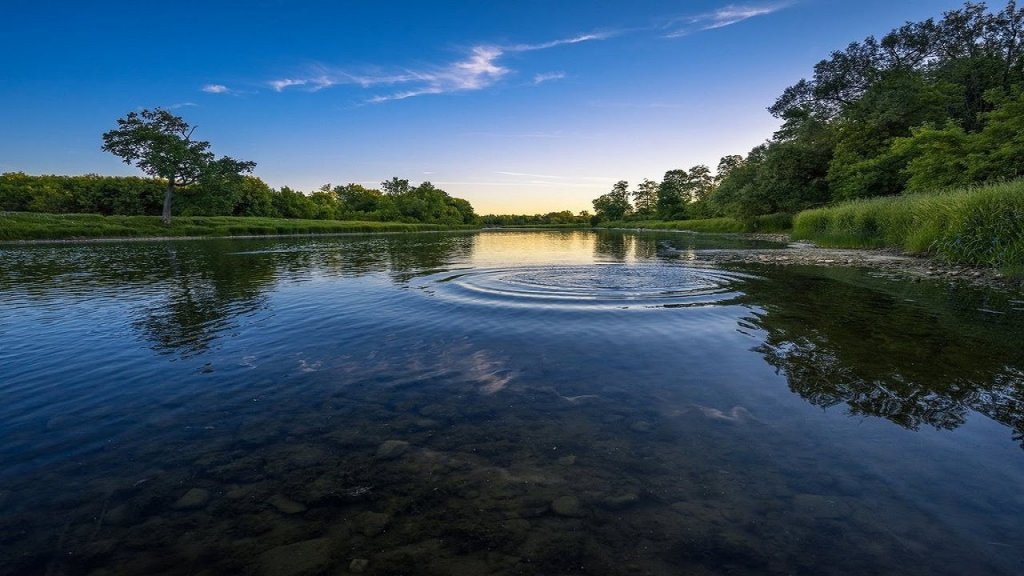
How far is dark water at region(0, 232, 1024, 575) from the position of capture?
380 centimetres

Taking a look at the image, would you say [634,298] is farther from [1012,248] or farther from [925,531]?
[1012,248]

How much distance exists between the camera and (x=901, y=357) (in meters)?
8.66

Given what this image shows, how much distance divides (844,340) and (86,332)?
1842cm

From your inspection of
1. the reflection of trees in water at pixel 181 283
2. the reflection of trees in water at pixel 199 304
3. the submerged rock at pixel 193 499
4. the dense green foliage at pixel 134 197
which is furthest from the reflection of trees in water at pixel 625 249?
the dense green foliage at pixel 134 197

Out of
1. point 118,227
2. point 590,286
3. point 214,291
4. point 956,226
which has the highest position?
point 118,227

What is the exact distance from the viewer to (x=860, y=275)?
1944cm

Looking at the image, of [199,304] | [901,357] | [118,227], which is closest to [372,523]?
[901,357]

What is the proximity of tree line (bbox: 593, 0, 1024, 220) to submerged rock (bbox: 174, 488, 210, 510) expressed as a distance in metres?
45.6

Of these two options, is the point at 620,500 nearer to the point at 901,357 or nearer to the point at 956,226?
the point at 901,357

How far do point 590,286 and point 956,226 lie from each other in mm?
17187

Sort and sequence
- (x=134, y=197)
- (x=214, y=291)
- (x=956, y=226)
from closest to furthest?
1. (x=214, y=291)
2. (x=956, y=226)
3. (x=134, y=197)

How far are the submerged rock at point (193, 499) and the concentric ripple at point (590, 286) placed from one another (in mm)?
10585

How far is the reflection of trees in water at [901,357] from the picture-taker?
258 inches

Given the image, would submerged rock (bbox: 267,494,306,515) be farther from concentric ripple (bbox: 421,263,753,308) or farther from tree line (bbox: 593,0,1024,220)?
tree line (bbox: 593,0,1024,220)
